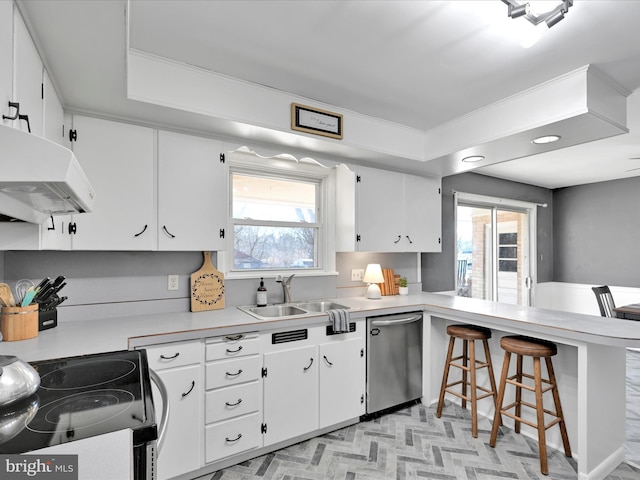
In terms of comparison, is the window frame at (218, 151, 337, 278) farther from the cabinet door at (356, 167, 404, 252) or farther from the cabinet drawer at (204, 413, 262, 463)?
the cabinet drawer at (204, 413, 262, 463)

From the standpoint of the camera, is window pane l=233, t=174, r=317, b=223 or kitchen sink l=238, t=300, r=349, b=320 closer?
kitchen sink l=238, t=300, r=349, b=320

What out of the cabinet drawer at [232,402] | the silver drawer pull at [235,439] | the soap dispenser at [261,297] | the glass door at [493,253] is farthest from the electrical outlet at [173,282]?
the glass door at [493,253]

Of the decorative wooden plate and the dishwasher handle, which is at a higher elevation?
the decorative wooden plate

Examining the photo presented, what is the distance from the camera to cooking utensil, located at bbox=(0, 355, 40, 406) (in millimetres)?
891

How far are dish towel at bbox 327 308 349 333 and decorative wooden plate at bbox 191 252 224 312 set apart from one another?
2.79 ft

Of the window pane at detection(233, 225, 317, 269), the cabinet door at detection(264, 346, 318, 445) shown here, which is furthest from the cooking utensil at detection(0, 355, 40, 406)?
the window pane at detection(233, 225, 317, 269)

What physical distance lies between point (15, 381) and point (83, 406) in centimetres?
19

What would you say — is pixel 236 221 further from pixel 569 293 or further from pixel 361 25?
pixel 569 293

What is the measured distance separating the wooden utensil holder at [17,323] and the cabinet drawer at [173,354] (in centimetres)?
57

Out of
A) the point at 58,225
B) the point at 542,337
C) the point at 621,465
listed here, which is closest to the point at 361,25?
the point at 58,225

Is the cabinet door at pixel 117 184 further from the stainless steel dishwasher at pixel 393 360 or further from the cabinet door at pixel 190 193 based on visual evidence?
the stainless steel dishwasher at pixel 393 360

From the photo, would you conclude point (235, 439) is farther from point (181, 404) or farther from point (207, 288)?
point (207, 288)

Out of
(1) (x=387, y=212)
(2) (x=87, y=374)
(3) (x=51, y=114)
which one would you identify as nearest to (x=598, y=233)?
(1) (x=387, y=212)

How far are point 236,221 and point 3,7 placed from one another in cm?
191
